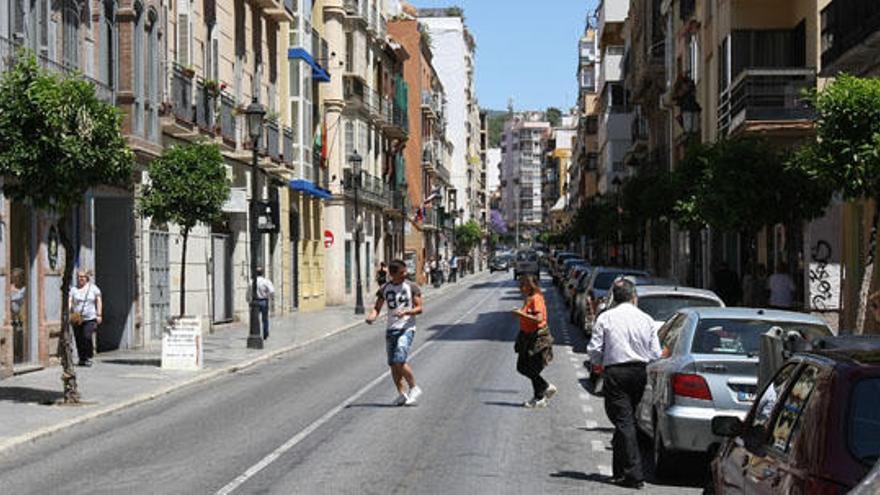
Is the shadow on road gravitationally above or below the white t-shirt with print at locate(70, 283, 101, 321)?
below

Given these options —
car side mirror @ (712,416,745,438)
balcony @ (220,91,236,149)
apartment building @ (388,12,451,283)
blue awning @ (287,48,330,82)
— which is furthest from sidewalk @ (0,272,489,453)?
apartment building @ (388,12,451,283)

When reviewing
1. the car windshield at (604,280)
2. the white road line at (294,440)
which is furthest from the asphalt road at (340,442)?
the car windshield at (604,280)

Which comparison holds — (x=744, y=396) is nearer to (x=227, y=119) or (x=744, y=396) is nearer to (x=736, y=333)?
(x=736, y=333)

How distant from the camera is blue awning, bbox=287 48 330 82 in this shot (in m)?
45.6

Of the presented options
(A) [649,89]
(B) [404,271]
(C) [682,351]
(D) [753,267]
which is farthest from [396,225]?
(C) [682,351]

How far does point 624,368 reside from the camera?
11.1 metres

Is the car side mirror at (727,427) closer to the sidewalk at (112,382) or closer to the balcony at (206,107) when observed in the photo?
the sidewalk at (112,382)

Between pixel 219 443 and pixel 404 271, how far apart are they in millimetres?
4287

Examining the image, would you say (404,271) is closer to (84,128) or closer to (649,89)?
(84,128)

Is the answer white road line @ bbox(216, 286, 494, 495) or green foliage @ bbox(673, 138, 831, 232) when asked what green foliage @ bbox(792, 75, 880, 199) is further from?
white road line @ bbox(216, 286, 494, 495)

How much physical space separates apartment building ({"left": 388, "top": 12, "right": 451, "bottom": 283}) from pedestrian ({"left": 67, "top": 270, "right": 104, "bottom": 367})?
5470 centimetres

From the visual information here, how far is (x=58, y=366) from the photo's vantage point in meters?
23.3

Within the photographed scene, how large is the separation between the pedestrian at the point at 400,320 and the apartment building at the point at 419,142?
2396 inches

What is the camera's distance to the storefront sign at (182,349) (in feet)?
75.3
